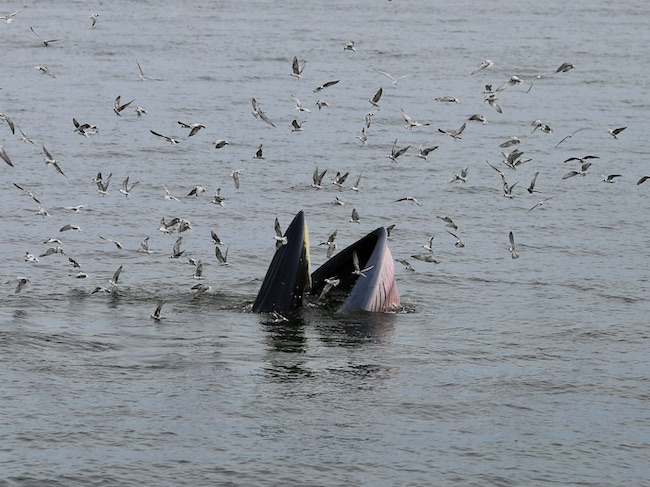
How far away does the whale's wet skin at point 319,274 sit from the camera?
20359 mm

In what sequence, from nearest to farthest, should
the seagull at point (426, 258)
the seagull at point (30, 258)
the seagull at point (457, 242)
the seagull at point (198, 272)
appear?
1. the seagull at point (198, 272)
2. the seagull at point (30, 258)
3. the seagull at point (426, 258)
4. the seagull at point (457, 242)

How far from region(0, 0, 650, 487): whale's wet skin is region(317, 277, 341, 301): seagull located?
0.13 meters

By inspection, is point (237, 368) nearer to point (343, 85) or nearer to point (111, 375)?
point (111, 375)

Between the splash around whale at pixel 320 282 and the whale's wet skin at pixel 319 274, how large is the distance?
0.11m

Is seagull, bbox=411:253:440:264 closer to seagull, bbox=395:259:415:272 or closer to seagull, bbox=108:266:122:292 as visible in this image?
seagull, bbox=395:259:415:272

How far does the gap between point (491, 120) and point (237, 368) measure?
99.2ft

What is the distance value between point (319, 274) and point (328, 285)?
2.32ft

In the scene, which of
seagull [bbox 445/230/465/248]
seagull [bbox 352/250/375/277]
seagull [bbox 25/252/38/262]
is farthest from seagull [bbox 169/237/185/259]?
seagull [bbox 445/230/465/248]

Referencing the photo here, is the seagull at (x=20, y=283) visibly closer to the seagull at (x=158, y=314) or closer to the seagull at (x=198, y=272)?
the seagull at (x=158, y=314)

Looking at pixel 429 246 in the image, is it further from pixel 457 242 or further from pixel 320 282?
pixel 320 282

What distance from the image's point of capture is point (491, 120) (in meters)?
51.8

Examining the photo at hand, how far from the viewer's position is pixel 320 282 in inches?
1110

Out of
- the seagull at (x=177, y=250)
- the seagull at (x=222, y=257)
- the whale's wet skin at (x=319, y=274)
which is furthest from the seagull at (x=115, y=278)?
the seagull at (x=222, y=257)

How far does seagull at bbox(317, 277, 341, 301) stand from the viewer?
27.4 metres
